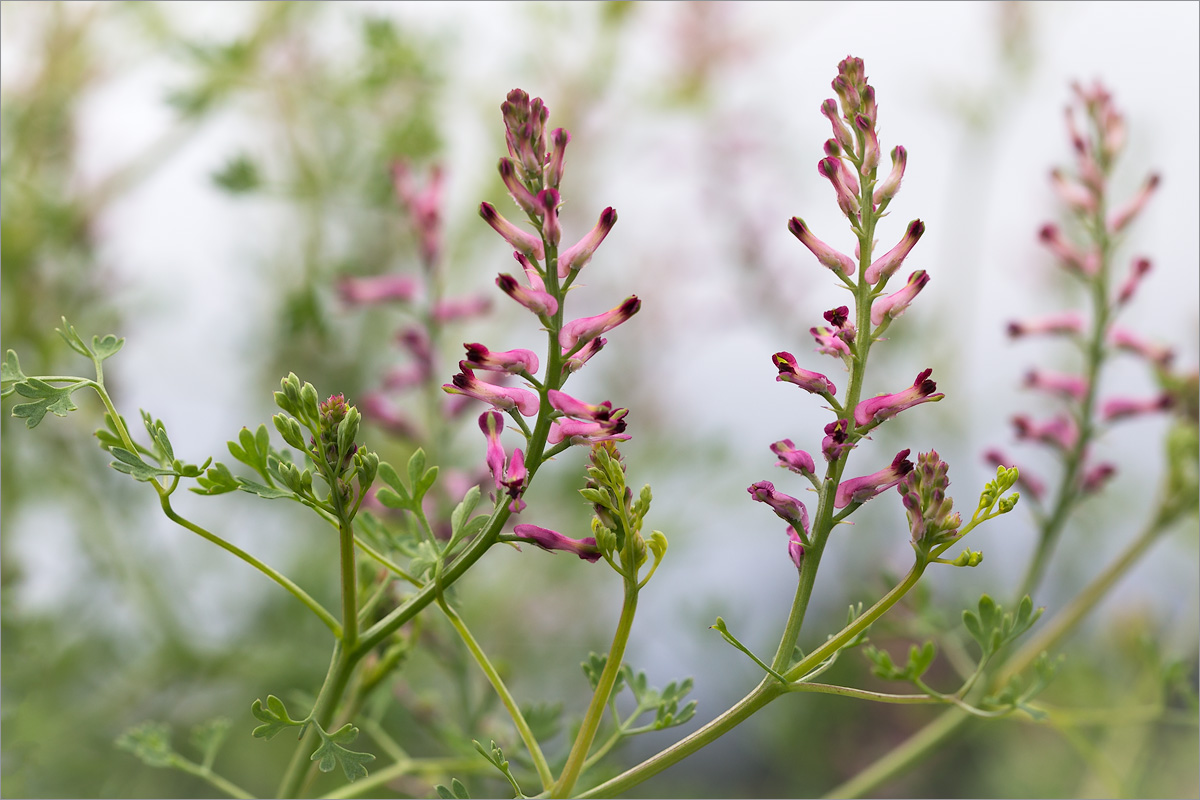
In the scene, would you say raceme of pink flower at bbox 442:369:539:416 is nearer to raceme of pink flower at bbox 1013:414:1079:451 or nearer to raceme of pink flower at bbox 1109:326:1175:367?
raceme of pink flower at bbox 1013:414:1079:451

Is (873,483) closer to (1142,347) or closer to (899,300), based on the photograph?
(899,300)

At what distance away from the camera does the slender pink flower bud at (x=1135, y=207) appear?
1.37 m

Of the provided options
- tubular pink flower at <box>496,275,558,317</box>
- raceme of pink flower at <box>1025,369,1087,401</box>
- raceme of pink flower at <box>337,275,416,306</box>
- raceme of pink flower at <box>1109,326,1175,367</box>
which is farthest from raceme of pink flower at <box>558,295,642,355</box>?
raceme of pink flower at <box>1109,326,1175,367</box>

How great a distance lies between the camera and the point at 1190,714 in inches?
50.1

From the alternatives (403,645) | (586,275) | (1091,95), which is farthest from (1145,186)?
(586,275)

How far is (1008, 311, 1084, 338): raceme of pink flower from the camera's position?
1478mm

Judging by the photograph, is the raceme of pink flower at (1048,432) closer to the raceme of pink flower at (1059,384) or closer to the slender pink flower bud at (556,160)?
the raceme of pink flower at (1059,384)

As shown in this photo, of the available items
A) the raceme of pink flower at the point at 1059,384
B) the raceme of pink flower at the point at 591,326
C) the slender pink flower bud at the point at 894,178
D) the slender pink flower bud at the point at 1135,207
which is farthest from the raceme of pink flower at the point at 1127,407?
the raceme of pink flower at the point at 591,326

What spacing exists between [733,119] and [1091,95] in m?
1.33

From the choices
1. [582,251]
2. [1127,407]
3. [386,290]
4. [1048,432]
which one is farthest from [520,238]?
[1127,407]

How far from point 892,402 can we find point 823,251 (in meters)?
0.13

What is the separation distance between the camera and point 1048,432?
1390 millimetres

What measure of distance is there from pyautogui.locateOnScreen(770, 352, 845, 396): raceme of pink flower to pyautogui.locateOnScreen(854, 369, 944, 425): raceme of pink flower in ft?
0.09

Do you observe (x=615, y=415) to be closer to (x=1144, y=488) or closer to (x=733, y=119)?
(x=733, y=119)
